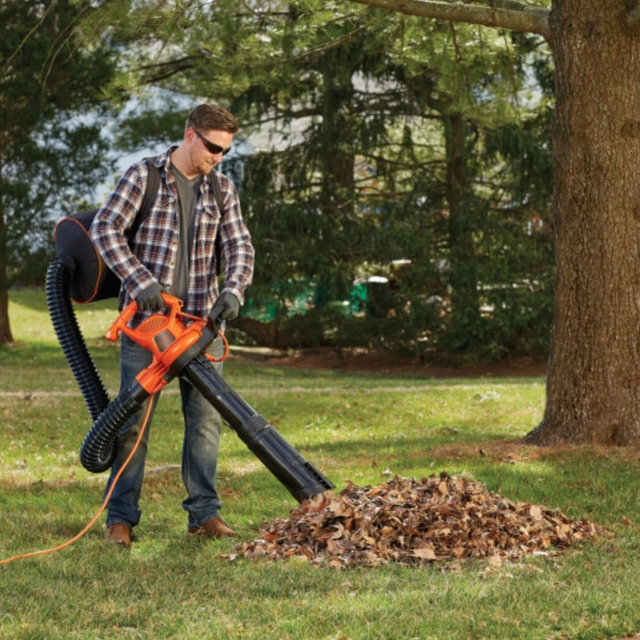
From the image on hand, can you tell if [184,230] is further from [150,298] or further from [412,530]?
[412,530]

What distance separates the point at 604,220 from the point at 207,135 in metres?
3.86

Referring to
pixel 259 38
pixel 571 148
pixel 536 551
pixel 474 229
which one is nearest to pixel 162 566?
pixel 536 551

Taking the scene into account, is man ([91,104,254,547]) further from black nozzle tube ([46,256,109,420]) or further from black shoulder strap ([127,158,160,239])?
black nozzle tube ([46,256,109,420])

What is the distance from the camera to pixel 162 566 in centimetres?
510

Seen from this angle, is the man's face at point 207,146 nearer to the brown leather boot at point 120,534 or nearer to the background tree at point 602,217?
the brown leather boot at point 120,534

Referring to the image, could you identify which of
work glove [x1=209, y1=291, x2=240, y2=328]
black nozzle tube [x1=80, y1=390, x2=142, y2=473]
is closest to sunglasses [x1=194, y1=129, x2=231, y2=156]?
work glove [x1=209, y1=291, x2=240, y2=328]

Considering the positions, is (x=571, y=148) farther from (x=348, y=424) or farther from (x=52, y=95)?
(x=52, y=95)

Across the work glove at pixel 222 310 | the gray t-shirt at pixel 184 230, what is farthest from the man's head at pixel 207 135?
the work glove at pixel 222 310

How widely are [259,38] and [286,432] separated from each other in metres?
3.91

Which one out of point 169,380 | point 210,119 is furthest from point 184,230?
point 169,380

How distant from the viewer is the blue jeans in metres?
5.64

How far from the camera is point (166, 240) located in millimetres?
5523

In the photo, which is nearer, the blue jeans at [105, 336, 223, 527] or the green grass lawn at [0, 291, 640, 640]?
the green grass lawn at [0, 291, 640, 640]

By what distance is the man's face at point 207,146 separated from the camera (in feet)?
17.7
